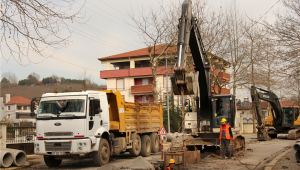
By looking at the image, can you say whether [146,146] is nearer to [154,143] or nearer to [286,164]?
[154,143]

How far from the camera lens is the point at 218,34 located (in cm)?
2966

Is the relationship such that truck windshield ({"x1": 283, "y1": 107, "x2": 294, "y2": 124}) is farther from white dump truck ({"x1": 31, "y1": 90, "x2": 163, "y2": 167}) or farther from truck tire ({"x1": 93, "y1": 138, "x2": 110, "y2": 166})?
truck tire ({"x1": 93, "y1": 138, "x2": 110, "y2": 166})

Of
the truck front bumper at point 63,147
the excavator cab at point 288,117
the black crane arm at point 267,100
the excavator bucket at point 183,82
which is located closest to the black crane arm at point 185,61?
the excavator bucket at point 183,82

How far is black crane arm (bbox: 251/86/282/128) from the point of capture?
869 inches

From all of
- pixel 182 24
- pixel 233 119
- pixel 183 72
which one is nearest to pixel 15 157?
pixel 183 72

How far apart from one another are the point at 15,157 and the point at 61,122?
100 inches

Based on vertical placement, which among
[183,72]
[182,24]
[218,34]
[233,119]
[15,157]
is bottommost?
[15,157]

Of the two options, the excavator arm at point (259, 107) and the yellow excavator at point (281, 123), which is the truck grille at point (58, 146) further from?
the yellow excavator at point (281, 123)

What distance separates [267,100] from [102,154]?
1537 cm

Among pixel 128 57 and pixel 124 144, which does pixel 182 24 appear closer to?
pixel 124 144

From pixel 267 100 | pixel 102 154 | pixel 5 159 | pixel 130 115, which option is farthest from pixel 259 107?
pixel 5 159

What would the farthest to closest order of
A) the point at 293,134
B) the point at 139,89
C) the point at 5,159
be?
1. the point at 139,89
2. the point at 293,134
3. the point at 5,159

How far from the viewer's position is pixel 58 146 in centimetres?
1182

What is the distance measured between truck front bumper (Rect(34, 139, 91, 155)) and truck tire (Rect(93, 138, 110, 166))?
25.7 inches
